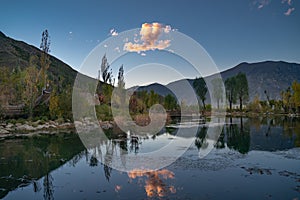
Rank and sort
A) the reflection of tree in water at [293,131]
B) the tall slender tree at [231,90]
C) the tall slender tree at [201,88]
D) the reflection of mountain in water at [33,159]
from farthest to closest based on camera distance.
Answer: the tall slender tree at [201,88], the tall slender tree at [231,90], the reflection of tree in water at [293,131], the reflection of mountain in water at [33,159]

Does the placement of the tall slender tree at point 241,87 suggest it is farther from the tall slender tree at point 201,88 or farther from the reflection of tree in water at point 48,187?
the reflection of tree in water at point 48,187

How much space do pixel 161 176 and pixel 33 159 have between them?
24.6ft

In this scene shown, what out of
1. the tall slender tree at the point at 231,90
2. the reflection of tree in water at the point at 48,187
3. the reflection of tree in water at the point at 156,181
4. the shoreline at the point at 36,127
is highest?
the tall slender tree at the point at 231,90

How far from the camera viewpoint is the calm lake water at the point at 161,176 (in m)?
8.16

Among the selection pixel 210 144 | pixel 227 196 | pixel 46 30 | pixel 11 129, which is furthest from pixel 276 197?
pixel 46 30

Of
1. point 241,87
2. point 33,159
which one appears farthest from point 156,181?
point 241,87

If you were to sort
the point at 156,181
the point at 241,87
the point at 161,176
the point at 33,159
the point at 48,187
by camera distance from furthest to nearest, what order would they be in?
the point at 241,87 → the point at 33,159 → the point at 161,176 → the point at 156,181 → the point at 48,187

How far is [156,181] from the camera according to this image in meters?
9.37

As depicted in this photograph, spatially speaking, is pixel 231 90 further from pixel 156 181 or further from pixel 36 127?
pixel 156 181

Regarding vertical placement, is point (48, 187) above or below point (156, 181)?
below

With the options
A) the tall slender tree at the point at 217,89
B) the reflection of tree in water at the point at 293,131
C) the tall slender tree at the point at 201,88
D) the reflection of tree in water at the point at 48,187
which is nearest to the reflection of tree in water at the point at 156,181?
the reflection of tree in water at the point at 48,187

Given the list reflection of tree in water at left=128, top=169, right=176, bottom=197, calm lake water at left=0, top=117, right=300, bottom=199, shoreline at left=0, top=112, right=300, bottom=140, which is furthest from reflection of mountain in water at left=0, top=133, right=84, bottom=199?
shoreline at left=0, top=112, right=300, bottom=140

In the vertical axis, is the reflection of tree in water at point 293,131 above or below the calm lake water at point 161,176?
above

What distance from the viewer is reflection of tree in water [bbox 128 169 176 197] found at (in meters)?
8.14
